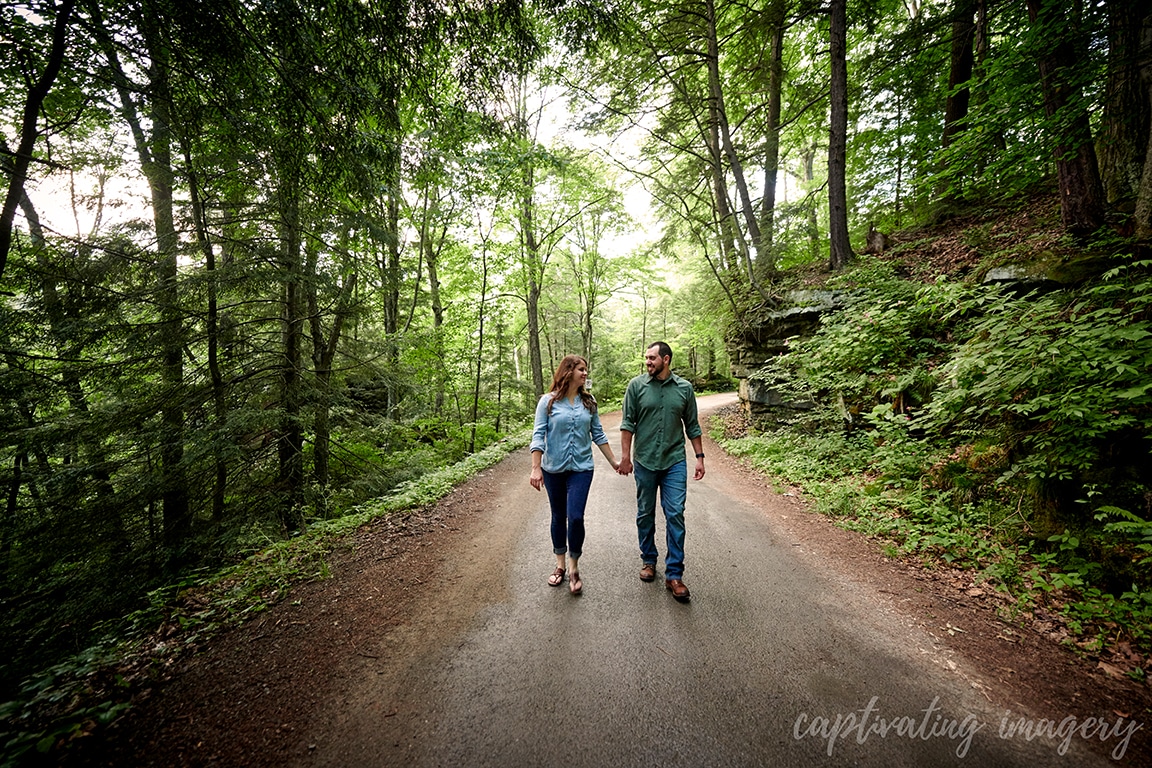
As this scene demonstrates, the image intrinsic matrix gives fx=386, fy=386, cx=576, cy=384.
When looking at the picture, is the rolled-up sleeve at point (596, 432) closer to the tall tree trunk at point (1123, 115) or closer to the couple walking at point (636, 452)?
the couple walking at point (636, 452)

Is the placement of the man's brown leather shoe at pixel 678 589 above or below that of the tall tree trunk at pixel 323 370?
below

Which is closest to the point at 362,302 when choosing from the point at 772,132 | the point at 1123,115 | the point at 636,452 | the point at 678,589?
the point at 636,452

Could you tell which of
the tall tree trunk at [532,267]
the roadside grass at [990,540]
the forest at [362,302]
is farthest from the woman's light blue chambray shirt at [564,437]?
the tall tree trunk at [532,267]

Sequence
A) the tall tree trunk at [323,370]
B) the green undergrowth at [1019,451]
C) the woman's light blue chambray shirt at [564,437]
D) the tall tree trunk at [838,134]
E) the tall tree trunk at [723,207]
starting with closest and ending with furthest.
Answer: the green undergrowth at [1019,451]
the woman's light blue chambray shirt at [564,437]
the tall tree trunk at [323,370]
the tall tree trunk at [838,134]
the tall tree trunk at [723,207]

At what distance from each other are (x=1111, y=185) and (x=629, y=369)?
21.4 m

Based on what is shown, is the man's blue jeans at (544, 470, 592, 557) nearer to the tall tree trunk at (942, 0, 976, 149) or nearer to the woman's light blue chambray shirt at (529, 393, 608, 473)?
the woman's light blue chambray shirt at (529, 393, 608, 473)

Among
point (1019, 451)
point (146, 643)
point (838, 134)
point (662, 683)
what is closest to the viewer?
point (662, 683)

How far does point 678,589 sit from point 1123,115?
30.7 ft

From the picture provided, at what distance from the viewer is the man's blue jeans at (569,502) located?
3504 mm

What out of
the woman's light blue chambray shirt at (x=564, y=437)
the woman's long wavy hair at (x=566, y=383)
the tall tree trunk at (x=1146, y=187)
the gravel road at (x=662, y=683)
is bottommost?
the gravel road at (x=662, y=683)

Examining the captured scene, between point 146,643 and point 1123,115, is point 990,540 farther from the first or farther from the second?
point 146,643

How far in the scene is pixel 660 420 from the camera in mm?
3676

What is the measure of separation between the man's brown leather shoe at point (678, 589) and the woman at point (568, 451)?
2.69 ft

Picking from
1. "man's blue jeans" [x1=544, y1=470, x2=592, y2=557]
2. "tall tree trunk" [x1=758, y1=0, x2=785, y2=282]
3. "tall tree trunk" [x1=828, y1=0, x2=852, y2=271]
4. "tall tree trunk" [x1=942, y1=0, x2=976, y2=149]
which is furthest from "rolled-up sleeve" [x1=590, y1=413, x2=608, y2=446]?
"tall tree trunk" [x1=942, y1=0, x2=976, y2=149]
